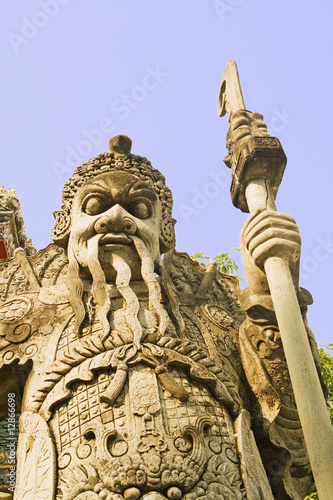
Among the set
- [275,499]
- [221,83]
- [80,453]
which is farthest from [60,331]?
[221,83]

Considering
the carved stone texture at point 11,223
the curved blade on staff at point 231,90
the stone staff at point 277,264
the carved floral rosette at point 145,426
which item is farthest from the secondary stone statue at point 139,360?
the carved stone texture at point 11,223

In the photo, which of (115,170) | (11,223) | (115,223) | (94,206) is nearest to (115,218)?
(115,223)

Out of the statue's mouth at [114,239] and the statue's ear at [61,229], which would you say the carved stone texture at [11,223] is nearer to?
the statue's ear at [61,229]

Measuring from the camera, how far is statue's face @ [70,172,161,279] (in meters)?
5.76

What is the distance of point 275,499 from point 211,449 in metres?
0.94

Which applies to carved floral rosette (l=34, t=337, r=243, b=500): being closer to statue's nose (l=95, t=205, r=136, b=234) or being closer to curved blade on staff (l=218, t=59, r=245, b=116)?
statue's nose (l=95, t=205, r=136, b=234)

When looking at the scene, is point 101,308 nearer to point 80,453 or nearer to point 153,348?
point 153,348

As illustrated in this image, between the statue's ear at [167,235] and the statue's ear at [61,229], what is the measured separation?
0.86m

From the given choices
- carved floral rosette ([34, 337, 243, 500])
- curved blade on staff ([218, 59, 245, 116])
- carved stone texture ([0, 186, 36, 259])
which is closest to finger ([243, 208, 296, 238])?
carved floral rosette ([34, 337, 243, 500])

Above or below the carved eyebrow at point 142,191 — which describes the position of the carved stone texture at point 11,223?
above

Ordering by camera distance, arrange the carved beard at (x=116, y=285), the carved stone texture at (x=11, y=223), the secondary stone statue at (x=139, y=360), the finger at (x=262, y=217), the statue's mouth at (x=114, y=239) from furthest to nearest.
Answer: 1. the carved stone texture at (x=11, y=223)
2. the statue's mouth at (x=114, y=239)
3. the carved beard at (x=116, y=285)
4. the finger at (x=262, y=217)
5. the secondary stone statue at (x=139, y=360)

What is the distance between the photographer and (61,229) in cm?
613

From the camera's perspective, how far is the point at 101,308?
544 centimetres

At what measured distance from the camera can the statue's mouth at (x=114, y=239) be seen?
5742 mm
